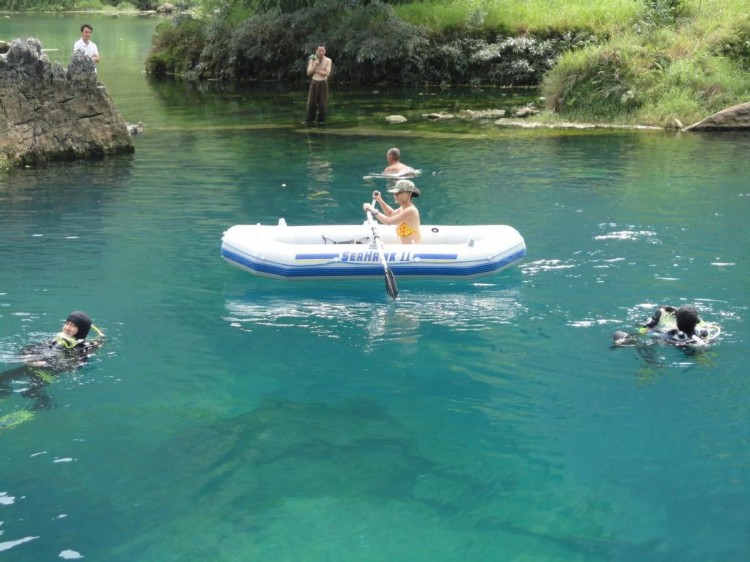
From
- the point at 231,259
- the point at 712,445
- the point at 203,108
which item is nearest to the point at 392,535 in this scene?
the point at 712,445

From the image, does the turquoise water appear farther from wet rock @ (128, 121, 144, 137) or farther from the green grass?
the green grass

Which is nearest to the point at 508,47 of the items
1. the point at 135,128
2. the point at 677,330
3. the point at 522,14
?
the point at 522,14

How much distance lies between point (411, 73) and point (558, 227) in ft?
59.9

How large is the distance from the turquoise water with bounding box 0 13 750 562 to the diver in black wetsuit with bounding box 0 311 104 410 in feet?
0.48

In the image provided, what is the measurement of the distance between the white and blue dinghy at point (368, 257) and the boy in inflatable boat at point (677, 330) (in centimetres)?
239

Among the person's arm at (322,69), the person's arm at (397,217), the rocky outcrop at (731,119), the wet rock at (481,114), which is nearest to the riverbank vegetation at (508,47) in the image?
the rocky outcrop at (731,119)

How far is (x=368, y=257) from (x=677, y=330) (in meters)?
3.78

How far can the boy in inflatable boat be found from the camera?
9.02m

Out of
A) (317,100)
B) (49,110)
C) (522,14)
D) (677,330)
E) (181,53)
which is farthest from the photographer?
(181,53)

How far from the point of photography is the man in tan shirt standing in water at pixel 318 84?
2309 centimetres

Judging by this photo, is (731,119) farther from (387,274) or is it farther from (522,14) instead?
(387,274)

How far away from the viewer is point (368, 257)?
11.4m

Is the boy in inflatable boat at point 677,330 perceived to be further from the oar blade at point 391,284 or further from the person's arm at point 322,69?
the person's arm at point 322,69

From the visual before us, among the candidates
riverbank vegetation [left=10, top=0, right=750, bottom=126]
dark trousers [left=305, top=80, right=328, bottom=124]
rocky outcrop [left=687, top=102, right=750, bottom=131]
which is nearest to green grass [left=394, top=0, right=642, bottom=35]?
riverbank vegetation [left=10, top=0, right=750, bottom=126]
